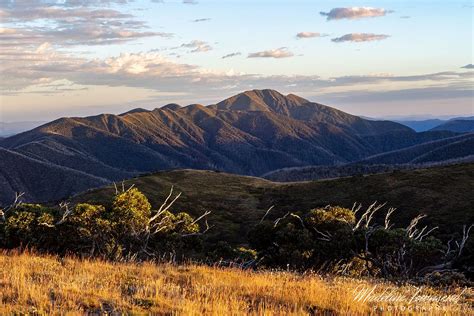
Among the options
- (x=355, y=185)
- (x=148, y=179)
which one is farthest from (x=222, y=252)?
(x=148, y=179)

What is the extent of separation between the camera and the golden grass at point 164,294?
10.7 metres

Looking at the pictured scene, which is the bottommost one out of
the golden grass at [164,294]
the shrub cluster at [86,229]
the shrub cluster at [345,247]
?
the shrub cluster at [345,247]

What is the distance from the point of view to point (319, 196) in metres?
112

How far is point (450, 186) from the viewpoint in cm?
9588

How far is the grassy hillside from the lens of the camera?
85.8 meters

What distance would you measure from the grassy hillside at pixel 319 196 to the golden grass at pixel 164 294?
64.1m

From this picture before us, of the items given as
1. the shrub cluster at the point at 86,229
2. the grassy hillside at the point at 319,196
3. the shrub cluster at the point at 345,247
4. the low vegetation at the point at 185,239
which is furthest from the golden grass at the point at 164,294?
the grassy hillside at the point at 319,196

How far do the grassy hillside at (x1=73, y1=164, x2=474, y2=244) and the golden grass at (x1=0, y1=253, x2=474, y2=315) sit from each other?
6407 centimetres

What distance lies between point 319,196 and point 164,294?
102 m

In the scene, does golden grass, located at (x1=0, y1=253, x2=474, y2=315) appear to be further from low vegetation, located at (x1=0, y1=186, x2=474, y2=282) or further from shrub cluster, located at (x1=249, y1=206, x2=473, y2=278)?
shrub cluster, located at (x1=249, y1=206, x2=473, y2=278)

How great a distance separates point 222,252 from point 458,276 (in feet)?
61.0

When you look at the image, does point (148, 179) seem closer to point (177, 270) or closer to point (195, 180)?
point (195, 180)

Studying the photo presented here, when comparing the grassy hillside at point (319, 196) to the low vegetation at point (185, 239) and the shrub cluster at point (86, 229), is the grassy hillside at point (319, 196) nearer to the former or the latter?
the low vegetation at point (185, 239)

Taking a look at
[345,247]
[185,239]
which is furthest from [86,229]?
[345,247]
